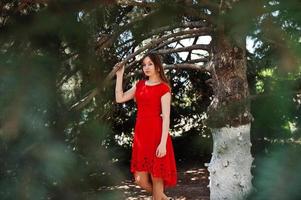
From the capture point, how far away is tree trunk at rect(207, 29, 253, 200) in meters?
3.93

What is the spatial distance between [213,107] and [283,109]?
2.00 meters

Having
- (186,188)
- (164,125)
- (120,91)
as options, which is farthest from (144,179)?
(186,188)

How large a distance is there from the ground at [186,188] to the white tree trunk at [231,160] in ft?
3.22

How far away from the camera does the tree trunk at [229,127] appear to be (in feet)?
12.9

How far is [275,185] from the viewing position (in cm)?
167

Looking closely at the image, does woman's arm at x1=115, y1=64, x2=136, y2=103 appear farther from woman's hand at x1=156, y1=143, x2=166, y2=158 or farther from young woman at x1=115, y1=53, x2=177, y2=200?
woman's hand at x1=156, y1=143, x2=166, y2=158

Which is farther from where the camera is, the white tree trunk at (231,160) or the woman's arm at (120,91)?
the white tree trunk at (231,160)

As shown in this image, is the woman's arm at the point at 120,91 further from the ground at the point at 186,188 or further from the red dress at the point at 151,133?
the ground at the point at 186,188

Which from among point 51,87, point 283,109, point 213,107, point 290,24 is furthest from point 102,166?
point 213,107

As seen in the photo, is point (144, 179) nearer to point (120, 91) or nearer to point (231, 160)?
point (120, 91)

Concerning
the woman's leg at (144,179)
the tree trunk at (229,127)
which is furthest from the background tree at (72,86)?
the tree trunk at (229,127)

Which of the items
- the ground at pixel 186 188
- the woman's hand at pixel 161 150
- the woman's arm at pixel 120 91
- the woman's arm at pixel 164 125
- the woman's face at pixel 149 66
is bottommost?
the ground at pixel 186 188

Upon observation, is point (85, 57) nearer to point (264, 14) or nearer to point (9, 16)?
point (9, 16)

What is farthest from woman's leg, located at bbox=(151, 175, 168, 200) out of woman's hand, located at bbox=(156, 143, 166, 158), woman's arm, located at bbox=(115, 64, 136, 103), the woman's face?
the woman's face
